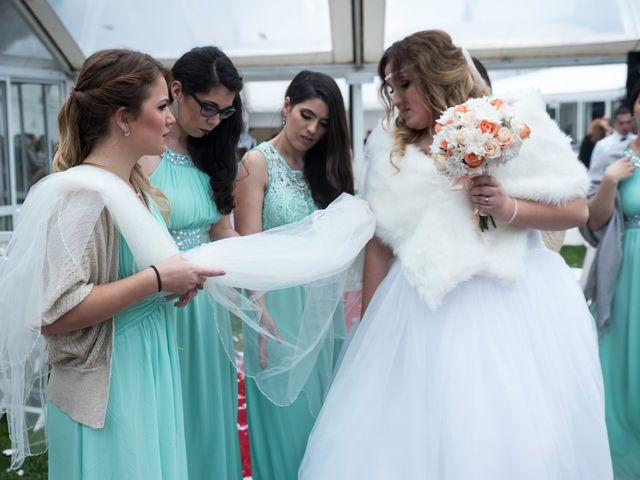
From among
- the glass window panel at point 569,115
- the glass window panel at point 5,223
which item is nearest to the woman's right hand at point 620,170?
the glass window panel at point 5,223

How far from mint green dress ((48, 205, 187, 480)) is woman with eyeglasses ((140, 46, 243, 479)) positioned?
2.03 feet

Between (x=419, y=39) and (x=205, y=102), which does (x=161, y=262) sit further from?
(x=419, y=39)

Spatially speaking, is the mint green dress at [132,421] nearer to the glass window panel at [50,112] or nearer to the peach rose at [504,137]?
the peach rose at [504,137]

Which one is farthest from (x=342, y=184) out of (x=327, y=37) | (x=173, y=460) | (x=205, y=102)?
(x=327, y=37)

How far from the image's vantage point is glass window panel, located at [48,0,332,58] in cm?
766

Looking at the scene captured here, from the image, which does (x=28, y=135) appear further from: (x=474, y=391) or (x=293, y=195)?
(x=474, y=391)

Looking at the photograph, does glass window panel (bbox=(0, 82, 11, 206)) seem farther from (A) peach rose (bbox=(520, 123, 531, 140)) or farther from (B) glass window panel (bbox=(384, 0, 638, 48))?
(A) peach rose (bbox=(520, 123, 531, 140))

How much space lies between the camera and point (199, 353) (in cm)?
287

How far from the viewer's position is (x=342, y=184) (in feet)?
10.6

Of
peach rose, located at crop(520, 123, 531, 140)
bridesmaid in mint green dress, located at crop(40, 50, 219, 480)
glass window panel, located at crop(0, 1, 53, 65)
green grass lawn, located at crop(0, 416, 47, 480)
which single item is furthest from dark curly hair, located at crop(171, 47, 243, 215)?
glass window panel, located at crop(0, 1, 53, 65)

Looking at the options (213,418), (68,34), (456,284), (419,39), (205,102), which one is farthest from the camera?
(68,34)

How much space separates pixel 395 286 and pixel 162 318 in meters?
0.86

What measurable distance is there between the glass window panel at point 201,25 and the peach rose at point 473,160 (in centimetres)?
570

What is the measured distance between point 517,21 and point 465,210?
6225 mm
